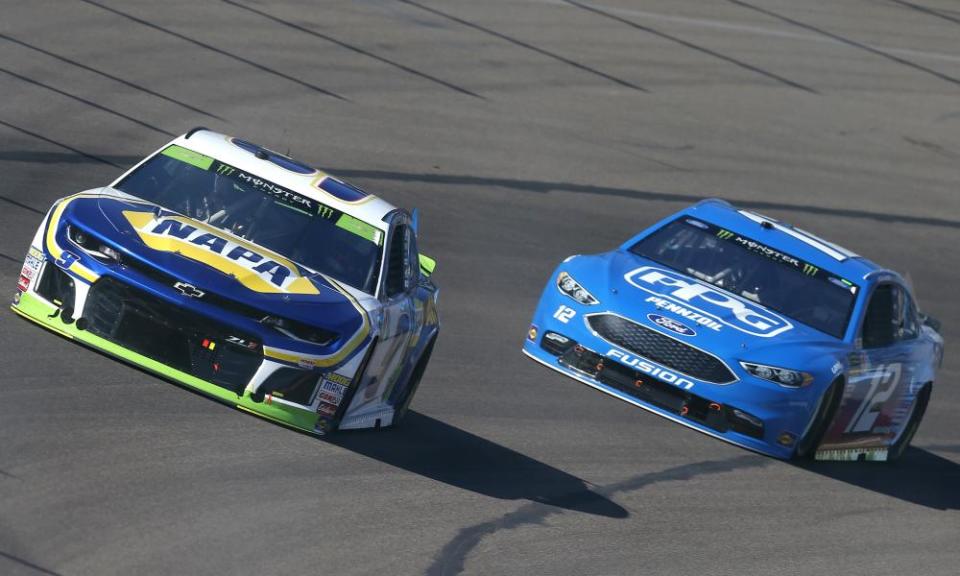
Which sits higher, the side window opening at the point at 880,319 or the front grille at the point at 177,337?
the side window opening at the point at 880,319

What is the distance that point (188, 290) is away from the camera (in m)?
8.66

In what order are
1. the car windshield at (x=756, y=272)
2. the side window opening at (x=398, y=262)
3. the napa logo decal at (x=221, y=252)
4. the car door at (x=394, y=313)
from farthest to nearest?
1. the car windshield at (x=756, y=272)
2. the side window opening at (x=398, y=262)
3. the car door at (x=394, y=313)
4. the napa logo decal at (x=221, y=252)

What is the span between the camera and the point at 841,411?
38.8 feet

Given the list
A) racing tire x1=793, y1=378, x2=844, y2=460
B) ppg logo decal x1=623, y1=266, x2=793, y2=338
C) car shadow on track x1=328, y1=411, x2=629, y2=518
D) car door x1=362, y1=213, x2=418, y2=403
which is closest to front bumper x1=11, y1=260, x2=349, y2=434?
car door x1=362, y1=213, x2=418, y2=403

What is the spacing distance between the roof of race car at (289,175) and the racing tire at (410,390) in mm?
960

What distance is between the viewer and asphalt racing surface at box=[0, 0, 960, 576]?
8.19 meters

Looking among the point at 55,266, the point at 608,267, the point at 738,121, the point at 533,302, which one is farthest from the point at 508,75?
the point at 55,266

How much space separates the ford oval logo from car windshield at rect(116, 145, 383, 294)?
8.04ft

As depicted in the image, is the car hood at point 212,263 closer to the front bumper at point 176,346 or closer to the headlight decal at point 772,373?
the front bumper at point 176,346

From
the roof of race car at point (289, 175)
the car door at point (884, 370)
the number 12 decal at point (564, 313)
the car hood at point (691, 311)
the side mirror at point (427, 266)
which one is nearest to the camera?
the roof of race car at point (289, 175)

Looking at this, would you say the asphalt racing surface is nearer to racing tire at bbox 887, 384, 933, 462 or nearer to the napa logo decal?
racing tire at bbox 887, 384, 933, 462

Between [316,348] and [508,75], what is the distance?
14.9 m

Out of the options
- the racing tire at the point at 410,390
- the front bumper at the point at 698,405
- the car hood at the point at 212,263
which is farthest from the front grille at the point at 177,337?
the front bumper at the point at 698,405

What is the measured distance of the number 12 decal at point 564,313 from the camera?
1195 centimetres
